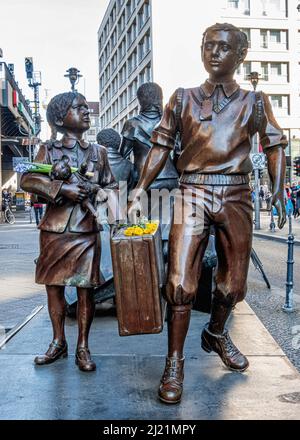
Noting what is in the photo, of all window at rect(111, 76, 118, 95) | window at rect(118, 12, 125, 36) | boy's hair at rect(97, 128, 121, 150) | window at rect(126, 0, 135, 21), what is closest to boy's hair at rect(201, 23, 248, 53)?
boy's hair at rect(97, 128, 121, 150)

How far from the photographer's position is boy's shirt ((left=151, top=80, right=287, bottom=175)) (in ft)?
10.9

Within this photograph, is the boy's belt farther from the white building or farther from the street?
the white building

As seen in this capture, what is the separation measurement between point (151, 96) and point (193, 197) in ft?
8.16

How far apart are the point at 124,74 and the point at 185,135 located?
5835cm

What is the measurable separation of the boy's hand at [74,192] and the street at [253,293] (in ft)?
7.40

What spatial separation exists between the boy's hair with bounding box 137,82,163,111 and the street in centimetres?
265

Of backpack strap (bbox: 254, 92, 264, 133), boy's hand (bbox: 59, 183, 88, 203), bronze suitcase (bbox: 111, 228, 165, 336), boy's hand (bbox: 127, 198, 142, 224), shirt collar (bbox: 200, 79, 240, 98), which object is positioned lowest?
bronze suitcase (bbox: 111, 228, 165, 336)

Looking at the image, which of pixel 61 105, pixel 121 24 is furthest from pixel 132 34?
pixel 61 105

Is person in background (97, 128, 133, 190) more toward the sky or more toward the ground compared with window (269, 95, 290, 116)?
more toward the ground

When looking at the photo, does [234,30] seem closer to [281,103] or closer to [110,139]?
[110,139]

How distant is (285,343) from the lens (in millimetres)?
5086

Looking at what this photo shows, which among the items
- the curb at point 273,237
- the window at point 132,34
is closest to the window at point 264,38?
the window at point 132,34

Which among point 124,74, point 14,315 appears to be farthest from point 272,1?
point 14,315

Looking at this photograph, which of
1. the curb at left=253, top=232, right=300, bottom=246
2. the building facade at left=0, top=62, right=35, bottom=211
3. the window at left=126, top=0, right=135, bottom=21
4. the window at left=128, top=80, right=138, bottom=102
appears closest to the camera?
the curb at left=253, top=232, right=300, bottom=246
